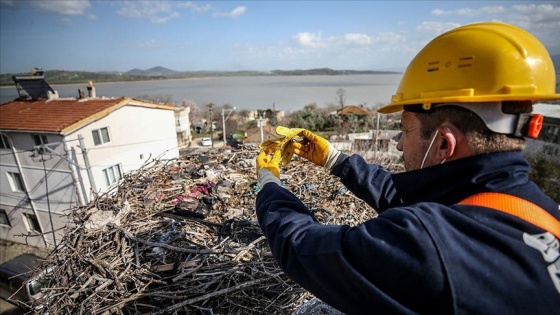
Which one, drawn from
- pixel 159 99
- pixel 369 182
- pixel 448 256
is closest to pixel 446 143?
pixel 448 256

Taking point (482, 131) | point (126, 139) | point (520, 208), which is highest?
point (482, 131)

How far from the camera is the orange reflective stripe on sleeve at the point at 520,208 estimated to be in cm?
109

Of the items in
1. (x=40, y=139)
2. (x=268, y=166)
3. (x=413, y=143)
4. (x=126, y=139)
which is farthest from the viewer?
(x=126, y=139)

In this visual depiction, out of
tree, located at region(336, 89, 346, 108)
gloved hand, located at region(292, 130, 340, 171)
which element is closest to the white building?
gloved hand, located at region(292, 130, 340, 171)

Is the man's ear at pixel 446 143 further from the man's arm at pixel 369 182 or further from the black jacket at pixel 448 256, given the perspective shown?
the man's arm at pixel 369 182

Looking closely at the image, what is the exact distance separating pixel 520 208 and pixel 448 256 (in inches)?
15.8

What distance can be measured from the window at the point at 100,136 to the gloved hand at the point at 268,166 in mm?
13943

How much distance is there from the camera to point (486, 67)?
1313 mm

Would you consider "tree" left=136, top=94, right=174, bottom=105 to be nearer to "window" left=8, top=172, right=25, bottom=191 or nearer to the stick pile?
"window" left=8, top=172, right=25, bottom=191

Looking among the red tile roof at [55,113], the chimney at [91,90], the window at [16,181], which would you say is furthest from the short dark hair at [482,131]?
the window at [16,181]

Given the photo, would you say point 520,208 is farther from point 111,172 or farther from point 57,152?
point 111,172

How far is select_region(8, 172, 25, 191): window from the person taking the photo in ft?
46.5

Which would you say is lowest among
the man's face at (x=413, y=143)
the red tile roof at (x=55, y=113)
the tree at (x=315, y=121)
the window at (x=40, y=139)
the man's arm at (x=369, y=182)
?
the tree at (x=315, y=121)

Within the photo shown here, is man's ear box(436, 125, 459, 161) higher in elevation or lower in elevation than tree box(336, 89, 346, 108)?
higher
